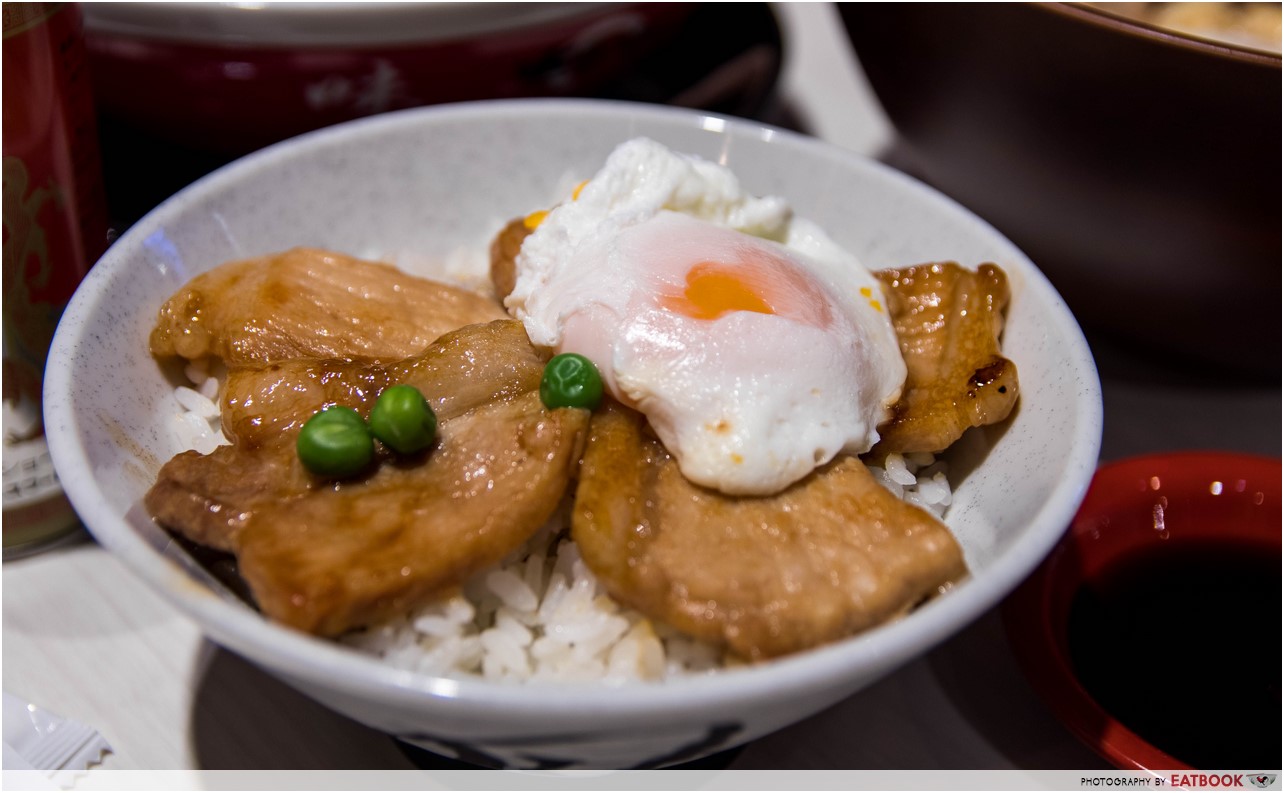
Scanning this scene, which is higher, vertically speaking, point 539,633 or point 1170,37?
point 1170,37

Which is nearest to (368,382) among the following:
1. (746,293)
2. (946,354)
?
(746,293)

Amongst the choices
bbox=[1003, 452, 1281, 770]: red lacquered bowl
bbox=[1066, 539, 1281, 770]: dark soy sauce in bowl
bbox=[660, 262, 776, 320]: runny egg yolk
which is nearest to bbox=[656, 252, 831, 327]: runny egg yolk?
bbox=[660, 262, 776, 320]: runny egg yolk

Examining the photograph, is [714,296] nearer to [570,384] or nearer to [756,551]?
[570,384]

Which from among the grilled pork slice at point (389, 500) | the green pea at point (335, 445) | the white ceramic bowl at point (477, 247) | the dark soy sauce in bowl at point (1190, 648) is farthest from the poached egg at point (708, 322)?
the dark soy sauce in bowl at point (1190, 648)

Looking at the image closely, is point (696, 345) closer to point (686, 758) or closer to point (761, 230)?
point (761, 230)

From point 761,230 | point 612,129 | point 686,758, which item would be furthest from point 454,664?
point 612,129

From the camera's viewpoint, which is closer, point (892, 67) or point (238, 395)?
point (238, 395)
